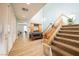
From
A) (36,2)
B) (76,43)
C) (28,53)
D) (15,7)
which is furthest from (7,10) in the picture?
(76,43)

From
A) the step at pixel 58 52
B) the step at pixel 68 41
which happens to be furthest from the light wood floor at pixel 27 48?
the step at pixel 68 41

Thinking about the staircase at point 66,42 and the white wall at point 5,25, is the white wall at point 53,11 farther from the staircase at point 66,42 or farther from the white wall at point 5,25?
the white wall at point 5,25

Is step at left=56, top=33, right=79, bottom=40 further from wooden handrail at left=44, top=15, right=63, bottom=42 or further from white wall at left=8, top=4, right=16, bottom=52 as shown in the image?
white wall at left=8, top=4, right=16, bottom=52

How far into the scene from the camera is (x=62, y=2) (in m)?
2.27

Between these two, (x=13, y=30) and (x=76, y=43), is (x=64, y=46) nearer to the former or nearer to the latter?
(x=76, y=43)

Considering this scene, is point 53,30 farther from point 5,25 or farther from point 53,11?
point 5,25

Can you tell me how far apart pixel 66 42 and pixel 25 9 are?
3.00 ft

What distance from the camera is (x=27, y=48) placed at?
7.47 feet

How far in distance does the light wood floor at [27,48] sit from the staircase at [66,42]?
0.80 feet

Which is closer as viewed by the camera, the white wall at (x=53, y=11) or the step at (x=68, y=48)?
the step at (x=68, y=48)

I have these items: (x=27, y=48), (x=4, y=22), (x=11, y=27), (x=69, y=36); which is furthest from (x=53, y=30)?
(x=4, y=22)

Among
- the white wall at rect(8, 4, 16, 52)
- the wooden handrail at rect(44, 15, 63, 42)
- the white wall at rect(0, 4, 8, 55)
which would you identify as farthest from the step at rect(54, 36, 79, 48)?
the white wall at rect(0, 4, 8, 55)

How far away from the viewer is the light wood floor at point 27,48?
226cm

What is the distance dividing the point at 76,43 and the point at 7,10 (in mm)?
1276
